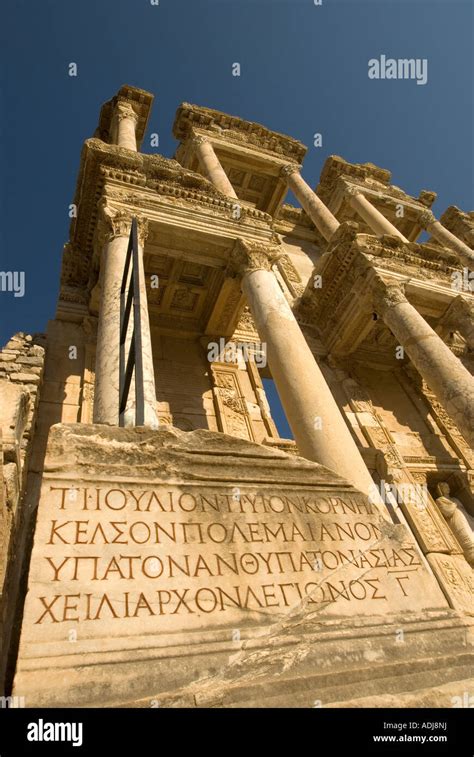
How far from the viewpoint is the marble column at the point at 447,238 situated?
52.9 feet

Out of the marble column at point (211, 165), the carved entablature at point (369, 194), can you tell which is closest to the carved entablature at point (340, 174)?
the carved entablature at point (369, 194)

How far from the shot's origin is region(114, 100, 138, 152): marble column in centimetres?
1462

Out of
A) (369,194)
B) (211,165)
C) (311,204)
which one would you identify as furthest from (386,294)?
(369,194)

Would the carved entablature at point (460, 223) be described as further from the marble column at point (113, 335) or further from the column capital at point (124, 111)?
the marble column at point (113, 335)

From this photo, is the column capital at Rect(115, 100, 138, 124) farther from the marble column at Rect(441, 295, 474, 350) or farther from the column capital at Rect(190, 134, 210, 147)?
the marble column at Rect(441, 295, 474, 350)

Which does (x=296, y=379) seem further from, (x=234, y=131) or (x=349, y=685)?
(x=234, y=131)

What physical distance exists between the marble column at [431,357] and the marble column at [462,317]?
2403 millimetres

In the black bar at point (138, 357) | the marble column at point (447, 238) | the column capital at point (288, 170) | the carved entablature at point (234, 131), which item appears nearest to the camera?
the black bar at point (138, 357)

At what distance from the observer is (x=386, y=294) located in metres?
12.4

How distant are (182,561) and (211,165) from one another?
54.8 feet

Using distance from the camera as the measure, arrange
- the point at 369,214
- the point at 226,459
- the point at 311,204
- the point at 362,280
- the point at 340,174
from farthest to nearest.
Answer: the point at 340,174, the point at 369,214, the point at 311,204, the point at 362,280, the point at 226,459

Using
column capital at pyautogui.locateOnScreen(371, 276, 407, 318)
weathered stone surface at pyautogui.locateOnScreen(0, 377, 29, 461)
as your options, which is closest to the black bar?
weathered stone surface at pyautogui.locateOnScreen(0, 377, 29, 461)

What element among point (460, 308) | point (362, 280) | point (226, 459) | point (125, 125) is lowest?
point (226, 459)
